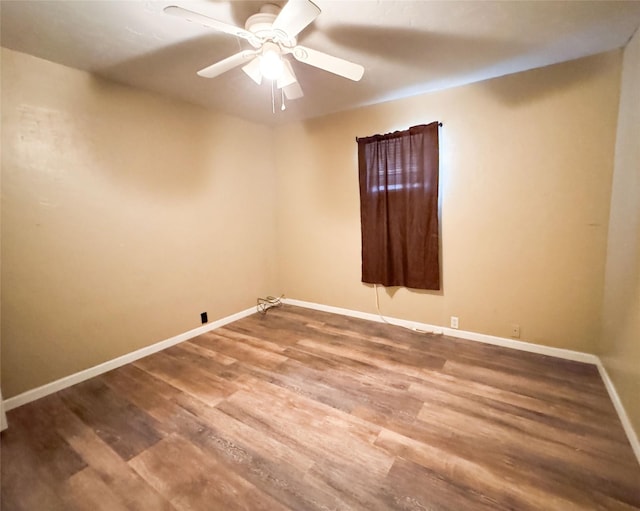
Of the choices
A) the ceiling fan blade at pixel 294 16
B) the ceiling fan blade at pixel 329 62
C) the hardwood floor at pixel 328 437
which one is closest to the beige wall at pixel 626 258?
the hardwood floor at pixel 328 437

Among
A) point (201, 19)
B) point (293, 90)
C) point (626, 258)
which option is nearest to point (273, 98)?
point (293, 90)

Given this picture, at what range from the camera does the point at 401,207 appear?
9.86 feet

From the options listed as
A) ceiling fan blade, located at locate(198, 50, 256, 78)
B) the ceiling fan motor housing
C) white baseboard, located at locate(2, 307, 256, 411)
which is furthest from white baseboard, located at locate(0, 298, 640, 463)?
the ceiling fan motor housing

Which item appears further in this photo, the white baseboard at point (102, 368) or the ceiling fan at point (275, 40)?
the white baseboard at point (102, 368)

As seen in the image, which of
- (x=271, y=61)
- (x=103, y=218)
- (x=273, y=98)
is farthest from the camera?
(x=273, y=98)

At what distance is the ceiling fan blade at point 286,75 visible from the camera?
5.87 feet

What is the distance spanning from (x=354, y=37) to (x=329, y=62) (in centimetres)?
37

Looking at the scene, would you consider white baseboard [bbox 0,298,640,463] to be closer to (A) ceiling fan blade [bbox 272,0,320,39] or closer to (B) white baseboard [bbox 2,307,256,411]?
(B) white baseboard [bbox 2,307,256,411]

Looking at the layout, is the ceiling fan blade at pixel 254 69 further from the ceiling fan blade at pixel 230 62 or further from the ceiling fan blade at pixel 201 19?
the ceiling fan blade at pixel 201 19

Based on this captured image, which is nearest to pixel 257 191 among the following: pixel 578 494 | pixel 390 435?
pixel 390 435

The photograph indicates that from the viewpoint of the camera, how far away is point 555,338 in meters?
2.46

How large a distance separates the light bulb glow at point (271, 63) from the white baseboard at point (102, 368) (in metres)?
2.58

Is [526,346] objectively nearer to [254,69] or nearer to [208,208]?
[254,69]

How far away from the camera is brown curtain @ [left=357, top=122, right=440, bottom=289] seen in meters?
2.82
